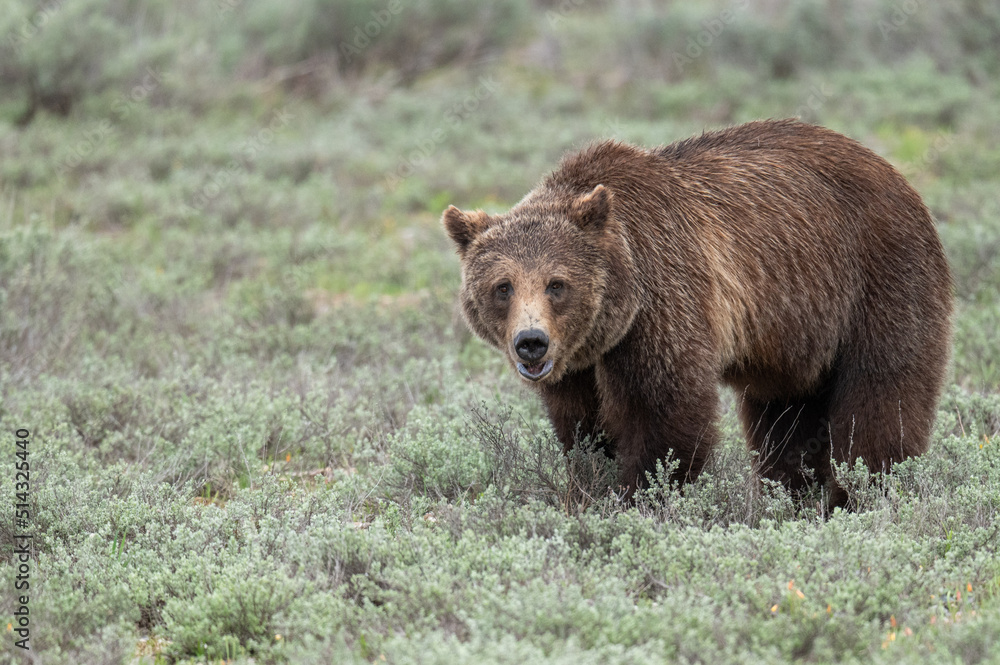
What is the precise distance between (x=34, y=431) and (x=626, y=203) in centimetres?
355

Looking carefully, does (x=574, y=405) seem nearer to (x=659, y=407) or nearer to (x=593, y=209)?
(x=659, y=407)

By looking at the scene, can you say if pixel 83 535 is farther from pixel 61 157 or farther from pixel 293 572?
pixel 61 157

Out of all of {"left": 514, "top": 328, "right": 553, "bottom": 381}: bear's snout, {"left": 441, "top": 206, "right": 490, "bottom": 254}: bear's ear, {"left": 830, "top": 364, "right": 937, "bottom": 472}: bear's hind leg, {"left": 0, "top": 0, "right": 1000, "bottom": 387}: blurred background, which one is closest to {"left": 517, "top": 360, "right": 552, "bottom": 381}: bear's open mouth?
{"left": 514, "top": 328, "right": 553, "bottom": 381}: bear's snout

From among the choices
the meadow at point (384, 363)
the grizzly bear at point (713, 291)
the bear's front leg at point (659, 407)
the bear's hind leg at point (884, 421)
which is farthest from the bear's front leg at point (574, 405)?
the bear's hind leg at point (884, 421)

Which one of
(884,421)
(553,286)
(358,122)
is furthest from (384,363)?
(358,122)

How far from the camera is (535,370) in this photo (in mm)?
4281

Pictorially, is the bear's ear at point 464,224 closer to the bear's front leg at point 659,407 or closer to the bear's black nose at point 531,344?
the bear's black nose at point 531,344

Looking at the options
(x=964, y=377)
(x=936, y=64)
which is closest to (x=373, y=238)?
(x=964, y=377)

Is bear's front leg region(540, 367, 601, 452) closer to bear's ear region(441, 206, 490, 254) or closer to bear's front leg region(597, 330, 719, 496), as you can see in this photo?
bear's front leg region(597, 330, 719, 496)

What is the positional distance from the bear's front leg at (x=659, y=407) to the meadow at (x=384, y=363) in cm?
15

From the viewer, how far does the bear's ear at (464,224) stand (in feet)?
15.4

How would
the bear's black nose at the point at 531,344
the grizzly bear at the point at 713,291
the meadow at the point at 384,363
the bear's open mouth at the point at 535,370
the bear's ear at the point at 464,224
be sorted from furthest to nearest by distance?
the bear's ear at the point at 464,224 → the grizzly bear at the point at 713,291 → the bear's open mouth at the point at 535,370 → the bear's black nose at the point at 531,344 → the meadow at the point at 384,363

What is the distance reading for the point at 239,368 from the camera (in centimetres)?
705

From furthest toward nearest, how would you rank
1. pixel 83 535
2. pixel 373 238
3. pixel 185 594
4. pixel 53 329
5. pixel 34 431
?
pixel 373 238 < pixel 53 329 < pixel 34 431 < pixel 83 535 < pixel 185 594
